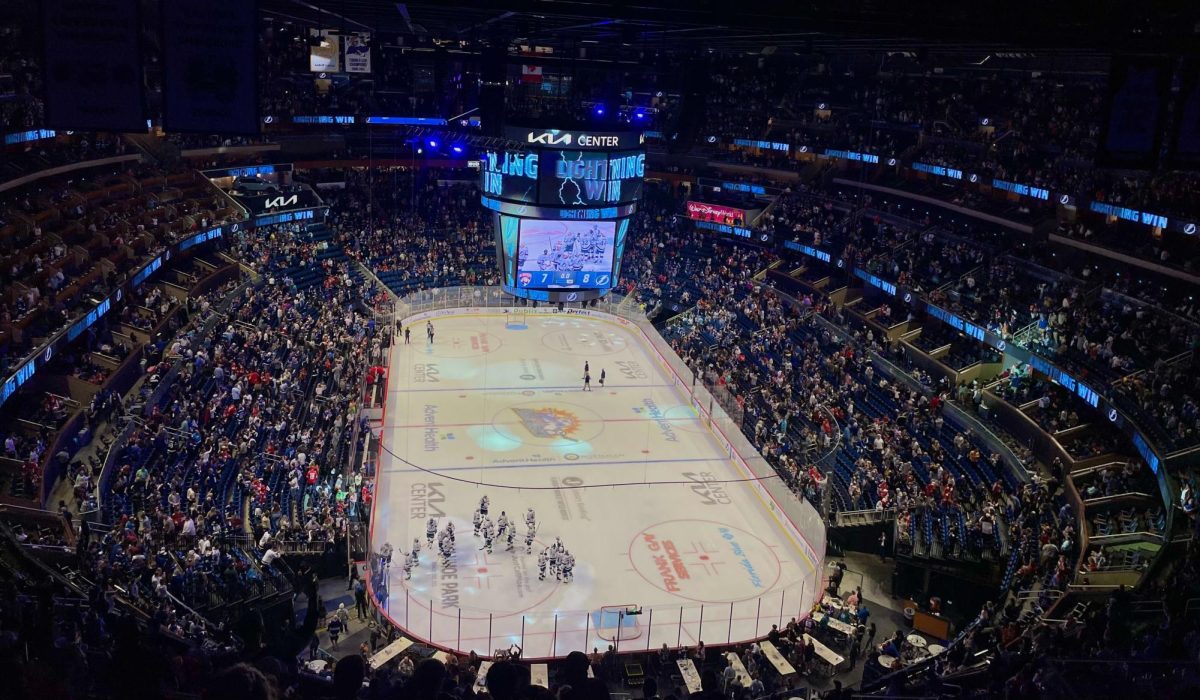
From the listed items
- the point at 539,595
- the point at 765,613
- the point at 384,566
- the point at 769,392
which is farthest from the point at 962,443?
the point at 384,566

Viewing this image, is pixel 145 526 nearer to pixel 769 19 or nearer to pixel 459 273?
pixel 769 19

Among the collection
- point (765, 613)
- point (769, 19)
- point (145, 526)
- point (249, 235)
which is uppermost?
point (769, 19)

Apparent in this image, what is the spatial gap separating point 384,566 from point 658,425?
1264 cm

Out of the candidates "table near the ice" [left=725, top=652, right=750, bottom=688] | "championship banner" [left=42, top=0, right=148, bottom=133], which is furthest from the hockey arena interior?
"table near the ice" [left=725, top=652, right=750, bottom=688]

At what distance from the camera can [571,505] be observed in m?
24.5

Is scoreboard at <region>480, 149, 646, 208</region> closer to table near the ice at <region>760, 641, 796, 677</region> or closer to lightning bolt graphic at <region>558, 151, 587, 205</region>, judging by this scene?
lightning bolt graphic at <region>558, 151, 587, 205</region>

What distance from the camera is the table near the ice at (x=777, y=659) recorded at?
17.5m

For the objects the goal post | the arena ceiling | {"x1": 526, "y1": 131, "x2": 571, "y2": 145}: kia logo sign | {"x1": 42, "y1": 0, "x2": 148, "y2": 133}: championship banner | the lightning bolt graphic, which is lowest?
the goal post

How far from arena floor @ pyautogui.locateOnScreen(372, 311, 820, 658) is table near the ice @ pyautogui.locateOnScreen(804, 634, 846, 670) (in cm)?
131

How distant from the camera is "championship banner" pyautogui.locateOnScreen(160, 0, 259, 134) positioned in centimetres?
921

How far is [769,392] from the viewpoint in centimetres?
3028

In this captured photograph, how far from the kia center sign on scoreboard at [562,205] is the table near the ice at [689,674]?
1363cm

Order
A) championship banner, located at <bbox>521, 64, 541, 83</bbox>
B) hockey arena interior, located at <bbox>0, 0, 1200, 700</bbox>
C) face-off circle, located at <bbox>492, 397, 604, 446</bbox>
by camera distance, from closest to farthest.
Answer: hockey arena interior, located at <bbox>0, 0, 1200, 700</bbox> < face-off circle, located at <bbox>492, 397, 604, 446</bbox> < championship banner, located at <bbox>521, 64, 541, 83</bbox>

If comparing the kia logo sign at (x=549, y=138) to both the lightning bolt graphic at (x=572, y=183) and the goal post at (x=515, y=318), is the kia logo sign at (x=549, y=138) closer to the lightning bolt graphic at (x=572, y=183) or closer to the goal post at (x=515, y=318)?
the lightning bolt graphic at (x=572, y=183)
